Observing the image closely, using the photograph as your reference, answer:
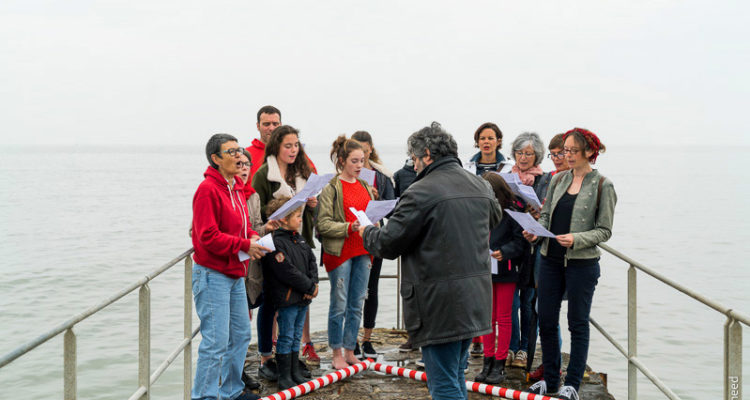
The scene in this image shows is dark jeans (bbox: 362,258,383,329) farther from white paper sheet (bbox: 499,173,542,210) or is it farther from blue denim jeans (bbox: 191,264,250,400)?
blue denim jeans (bbox: 191,264,250,400)

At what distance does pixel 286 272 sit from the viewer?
465cm

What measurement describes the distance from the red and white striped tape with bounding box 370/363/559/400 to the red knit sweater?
878 millimetres

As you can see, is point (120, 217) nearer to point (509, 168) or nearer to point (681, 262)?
point (681, 262)

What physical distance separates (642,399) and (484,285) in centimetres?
820

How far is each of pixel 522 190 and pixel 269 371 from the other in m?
2.29

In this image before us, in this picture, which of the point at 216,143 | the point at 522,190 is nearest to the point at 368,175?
the point at 522,190

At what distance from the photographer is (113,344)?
1302cm

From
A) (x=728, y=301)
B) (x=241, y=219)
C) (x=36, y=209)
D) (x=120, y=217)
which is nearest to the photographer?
(x=241, y=219)

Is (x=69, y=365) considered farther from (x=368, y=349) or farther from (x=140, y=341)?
(x=368, y=349)

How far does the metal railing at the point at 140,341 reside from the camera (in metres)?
2.49

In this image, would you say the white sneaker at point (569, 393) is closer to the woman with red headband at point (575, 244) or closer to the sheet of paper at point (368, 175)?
the woman with red headband at point (575, 244)

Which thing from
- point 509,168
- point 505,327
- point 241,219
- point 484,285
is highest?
point 509,168

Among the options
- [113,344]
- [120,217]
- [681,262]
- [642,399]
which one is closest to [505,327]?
[642,399]

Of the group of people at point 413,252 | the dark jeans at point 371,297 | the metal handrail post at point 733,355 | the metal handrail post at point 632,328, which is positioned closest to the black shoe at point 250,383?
the group of people at point 413,252
